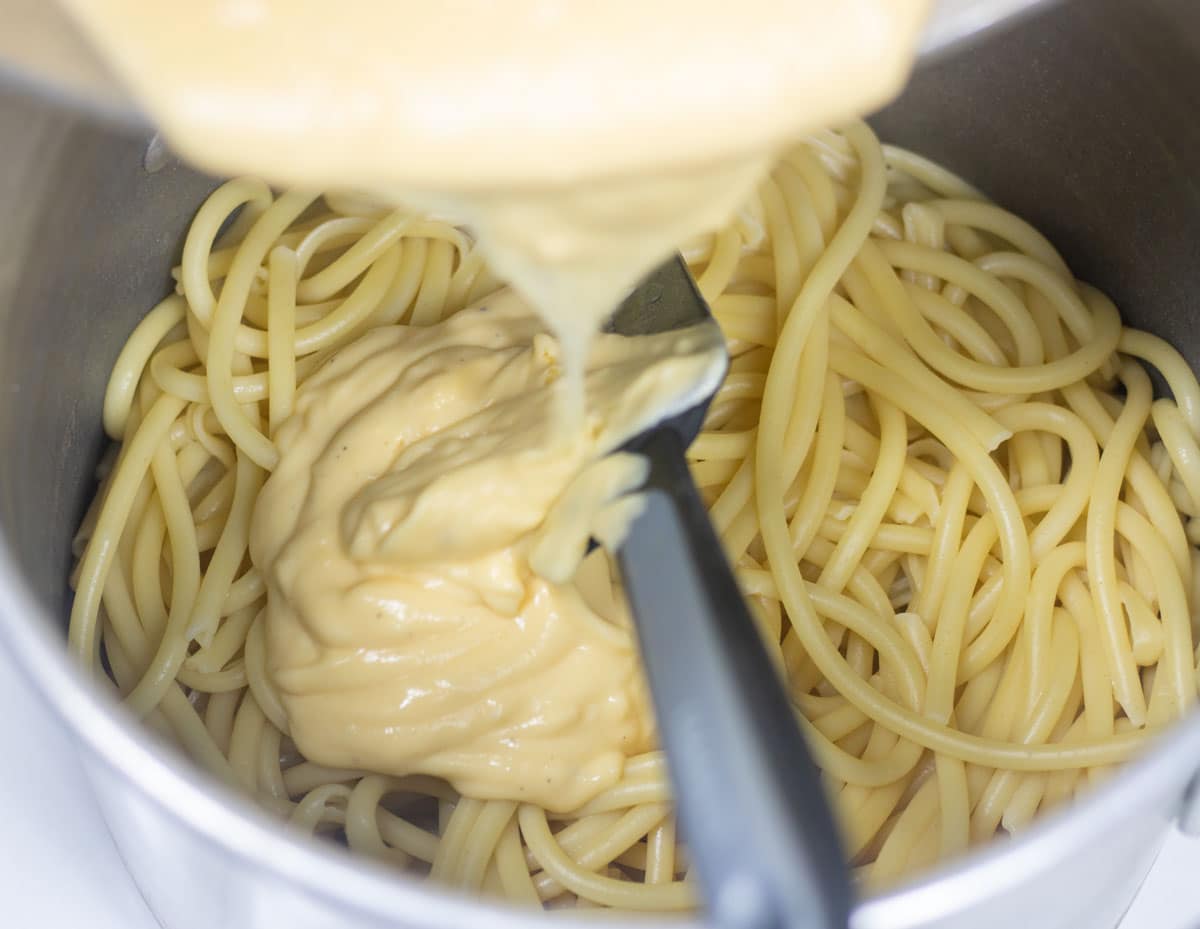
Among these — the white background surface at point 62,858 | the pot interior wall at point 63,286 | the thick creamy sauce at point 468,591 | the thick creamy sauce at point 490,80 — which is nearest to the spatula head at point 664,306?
the thick creamy sauce at point 468,591

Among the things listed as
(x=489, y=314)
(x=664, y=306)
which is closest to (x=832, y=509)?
(x=664, y=306)

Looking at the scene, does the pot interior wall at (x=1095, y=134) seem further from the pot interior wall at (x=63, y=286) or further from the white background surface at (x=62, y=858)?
the pot interior wall at (x=63, y=286)

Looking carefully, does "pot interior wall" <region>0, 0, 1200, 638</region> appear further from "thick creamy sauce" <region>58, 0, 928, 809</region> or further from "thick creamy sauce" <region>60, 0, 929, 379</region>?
"thick creamy sauce" <region>60, 0, 929, 379</region>

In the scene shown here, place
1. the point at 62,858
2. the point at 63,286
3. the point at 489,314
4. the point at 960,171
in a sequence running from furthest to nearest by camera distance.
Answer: the point at 960,171 < the point at 489,314 < the point at 63,286 < the point at 62,858

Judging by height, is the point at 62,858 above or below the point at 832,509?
below

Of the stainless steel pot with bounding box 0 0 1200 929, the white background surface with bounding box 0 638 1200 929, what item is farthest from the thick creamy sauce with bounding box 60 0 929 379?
the white background surface with bounding box 0 638 1200 929

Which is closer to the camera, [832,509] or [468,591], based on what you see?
[468,591]

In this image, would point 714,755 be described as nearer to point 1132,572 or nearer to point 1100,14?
point 1132,572

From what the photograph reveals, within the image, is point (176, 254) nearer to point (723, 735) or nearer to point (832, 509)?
point (832, 509)
